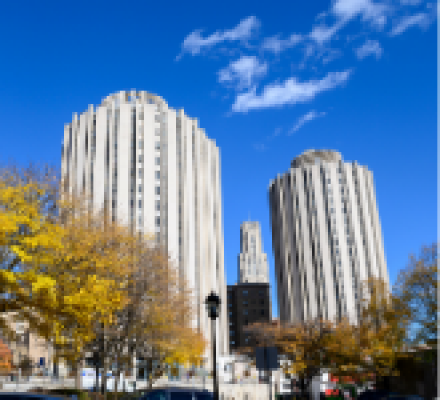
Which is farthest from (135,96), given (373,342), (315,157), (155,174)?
(373,342)

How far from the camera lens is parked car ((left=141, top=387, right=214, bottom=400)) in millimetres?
19000

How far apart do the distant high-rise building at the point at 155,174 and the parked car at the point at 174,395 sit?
7020cm

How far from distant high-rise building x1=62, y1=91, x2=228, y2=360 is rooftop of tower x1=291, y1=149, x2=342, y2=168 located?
40.7 metres

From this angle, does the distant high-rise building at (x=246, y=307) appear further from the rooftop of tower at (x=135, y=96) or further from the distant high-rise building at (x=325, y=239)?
the rooftop of tower at (x=135, y=96)

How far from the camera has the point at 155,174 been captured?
97438 mm

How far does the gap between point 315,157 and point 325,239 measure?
2927 cm

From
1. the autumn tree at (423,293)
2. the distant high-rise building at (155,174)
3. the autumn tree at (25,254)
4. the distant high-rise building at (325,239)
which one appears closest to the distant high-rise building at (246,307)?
the distant high-rise building at (325,239)

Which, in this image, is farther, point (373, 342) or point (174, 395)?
point (373, 342)

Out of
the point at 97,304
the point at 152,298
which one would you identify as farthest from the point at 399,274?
the point at 97,304

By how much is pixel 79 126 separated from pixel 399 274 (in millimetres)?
85607

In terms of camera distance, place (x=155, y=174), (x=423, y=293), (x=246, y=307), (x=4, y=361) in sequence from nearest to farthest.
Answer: (x=423, y=293) < (x=4, y=361) < (x=155, y=174) < (x=246, y=307)

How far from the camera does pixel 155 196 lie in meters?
96.0

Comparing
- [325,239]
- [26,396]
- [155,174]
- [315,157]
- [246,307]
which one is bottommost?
[246,307]

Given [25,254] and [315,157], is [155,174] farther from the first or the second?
[25,254]
